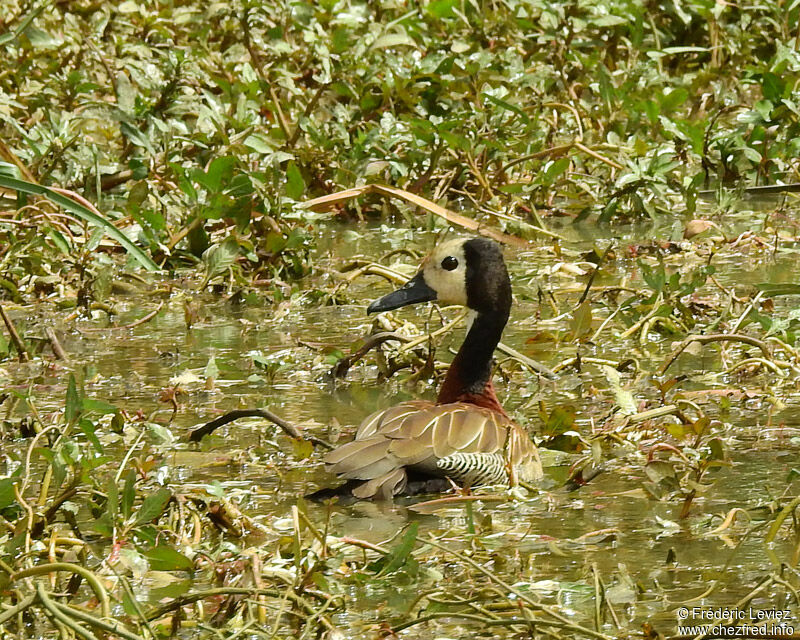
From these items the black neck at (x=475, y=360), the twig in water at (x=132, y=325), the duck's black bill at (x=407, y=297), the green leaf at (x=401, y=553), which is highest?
the green leaf at (x=401, y=553)

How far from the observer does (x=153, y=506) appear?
14.2ft

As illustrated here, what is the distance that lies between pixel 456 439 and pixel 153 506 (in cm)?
142

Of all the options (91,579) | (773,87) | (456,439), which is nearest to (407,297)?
(456,439)

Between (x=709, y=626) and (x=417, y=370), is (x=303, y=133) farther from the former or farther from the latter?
(x=709, y=626)

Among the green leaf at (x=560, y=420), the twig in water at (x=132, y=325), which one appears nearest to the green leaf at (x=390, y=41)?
the twig in water at (x=132, y=325)

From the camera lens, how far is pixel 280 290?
820 centimetres

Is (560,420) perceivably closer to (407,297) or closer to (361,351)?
(407,297)

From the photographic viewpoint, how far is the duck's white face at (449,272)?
21.0 ft

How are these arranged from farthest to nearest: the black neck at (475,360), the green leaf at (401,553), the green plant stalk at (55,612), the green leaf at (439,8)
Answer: the green leaf at (439,8) < the black neck at (475,360) < the green leaf at (401,553) < the green plant stalk at (55,612)

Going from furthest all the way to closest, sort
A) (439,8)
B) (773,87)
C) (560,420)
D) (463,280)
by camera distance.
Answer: (439,8)
(773,87)
(463,280)
(560,420)

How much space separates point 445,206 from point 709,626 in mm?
5838

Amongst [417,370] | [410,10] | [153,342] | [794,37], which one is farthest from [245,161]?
[794,37]

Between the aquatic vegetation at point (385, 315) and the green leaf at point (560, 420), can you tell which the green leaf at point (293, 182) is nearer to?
the aquatic vegetation at point (385, 315)

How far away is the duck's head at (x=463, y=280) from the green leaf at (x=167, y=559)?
2.40m
